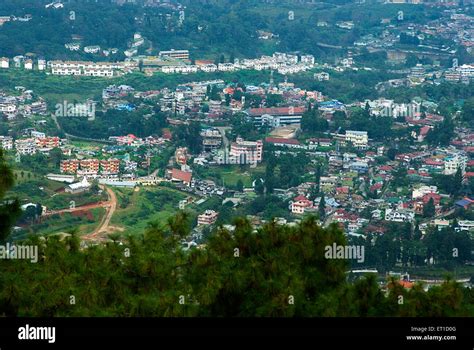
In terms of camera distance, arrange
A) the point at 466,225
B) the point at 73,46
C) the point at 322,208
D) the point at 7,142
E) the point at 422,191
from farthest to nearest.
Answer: the point at 73,46
the point at 7,142
the point at 422,191
the point at 322,208
the point at 466,225

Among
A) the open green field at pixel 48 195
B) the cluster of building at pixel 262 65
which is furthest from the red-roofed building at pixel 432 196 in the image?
the cluster of building at pixel 262 65

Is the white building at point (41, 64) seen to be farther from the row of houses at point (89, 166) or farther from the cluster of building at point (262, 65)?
the row of houses at point (89, 166)

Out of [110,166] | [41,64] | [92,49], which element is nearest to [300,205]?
[110,166]

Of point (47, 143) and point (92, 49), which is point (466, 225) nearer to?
point (47, 143)

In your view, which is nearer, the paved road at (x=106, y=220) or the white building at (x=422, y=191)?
the paved road at (x=106, y=220)

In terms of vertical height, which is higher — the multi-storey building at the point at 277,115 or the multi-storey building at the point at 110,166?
the multi-storey building at the point at 110,166

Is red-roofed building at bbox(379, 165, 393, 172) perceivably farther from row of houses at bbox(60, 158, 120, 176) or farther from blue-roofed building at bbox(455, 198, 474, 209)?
row of houses at bbox(60, 158, 120, 176)

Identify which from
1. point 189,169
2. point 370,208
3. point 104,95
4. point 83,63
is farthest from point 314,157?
point 83,63

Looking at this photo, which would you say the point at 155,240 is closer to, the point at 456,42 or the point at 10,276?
the point at 10,276
